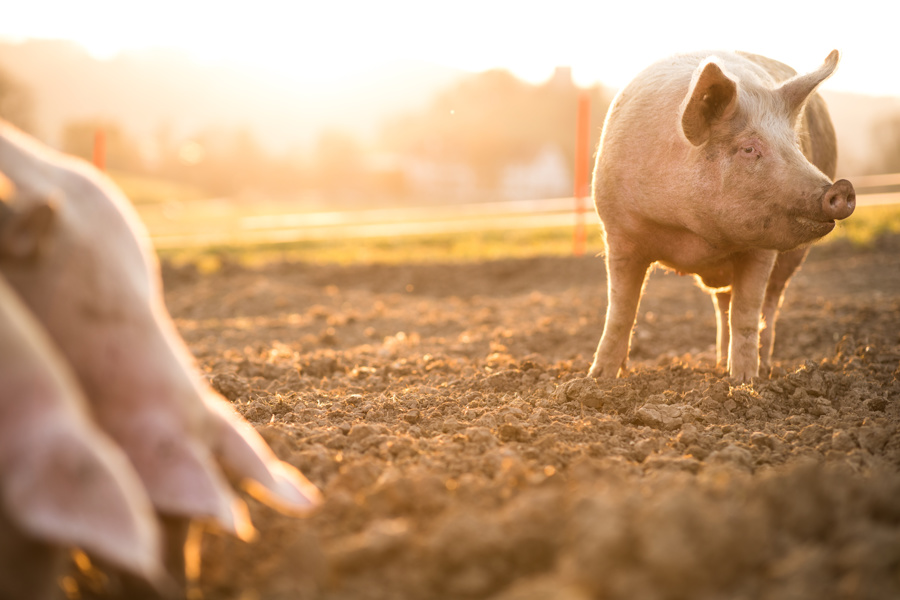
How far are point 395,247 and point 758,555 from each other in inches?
451

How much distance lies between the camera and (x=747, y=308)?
4.23m

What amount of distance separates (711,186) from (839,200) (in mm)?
584

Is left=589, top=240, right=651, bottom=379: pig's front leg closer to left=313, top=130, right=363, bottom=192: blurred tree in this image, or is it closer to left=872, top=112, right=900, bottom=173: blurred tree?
left=872, top=112, right=900, bottom=173: blurred tree

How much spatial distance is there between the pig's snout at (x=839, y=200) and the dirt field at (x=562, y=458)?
3.07 feet

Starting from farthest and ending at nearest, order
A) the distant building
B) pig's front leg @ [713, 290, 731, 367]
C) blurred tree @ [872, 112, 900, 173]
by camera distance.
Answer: the distant building < blurred tree @ [872, 112, 900, 173] < pig's front leg @ [713, 290, 731, 367]

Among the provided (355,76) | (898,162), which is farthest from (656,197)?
(355,76)

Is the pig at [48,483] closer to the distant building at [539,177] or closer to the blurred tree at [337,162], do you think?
the distant building at [539,177]

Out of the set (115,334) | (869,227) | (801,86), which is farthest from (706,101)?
(869,227)

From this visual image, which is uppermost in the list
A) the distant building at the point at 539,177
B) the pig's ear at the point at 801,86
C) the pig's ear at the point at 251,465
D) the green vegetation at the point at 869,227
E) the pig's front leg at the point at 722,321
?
the pig's ear at the point at 801,86

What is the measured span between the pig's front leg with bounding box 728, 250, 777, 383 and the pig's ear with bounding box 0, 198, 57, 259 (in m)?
3.54

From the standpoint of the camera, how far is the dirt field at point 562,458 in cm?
182

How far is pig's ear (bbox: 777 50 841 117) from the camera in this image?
3.95 m

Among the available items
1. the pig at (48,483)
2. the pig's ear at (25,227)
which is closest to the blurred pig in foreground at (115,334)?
the pig's ear at (25,227)

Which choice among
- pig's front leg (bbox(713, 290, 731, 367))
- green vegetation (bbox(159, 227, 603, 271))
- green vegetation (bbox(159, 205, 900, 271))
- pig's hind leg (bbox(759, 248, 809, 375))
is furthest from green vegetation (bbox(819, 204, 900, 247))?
pig's front leg (bbox(713, 290, 731, 367))
